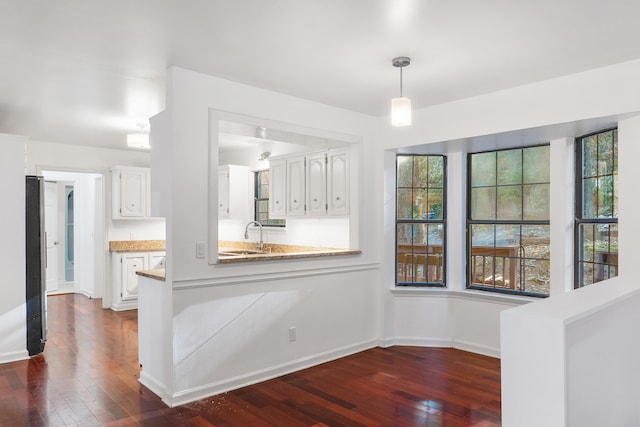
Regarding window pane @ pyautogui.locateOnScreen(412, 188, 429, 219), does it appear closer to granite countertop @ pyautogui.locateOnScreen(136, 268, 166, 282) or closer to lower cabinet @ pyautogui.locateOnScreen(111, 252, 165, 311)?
granite countertop @ pyautogui.locateOnScreen(136, 268, 166, 282)

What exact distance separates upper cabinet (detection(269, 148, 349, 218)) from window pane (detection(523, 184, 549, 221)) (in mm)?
1724

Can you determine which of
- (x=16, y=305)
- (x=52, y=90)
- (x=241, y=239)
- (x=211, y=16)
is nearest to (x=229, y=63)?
(x=211, y=16)

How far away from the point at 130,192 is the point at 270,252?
2333 millimetres

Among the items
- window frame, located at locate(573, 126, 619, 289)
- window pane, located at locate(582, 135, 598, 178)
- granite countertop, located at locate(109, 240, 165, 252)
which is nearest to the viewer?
window pane, located at locate(582, 135, 598, 178)

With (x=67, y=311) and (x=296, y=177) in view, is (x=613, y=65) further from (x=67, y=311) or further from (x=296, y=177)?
(x=67, y=311)

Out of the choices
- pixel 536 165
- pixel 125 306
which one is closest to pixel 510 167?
pixel 536 165

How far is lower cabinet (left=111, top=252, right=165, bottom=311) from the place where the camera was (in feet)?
20.9

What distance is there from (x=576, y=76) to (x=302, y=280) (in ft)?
8.86

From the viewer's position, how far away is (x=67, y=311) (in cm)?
633

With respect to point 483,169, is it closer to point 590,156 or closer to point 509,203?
point 509,203

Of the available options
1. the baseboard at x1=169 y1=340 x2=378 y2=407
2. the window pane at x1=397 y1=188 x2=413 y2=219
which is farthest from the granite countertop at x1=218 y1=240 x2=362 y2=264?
the baseboard at x1=169 y1=340 x2=378 y2=407

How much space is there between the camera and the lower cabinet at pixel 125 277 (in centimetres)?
637

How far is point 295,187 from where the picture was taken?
17.2 ft

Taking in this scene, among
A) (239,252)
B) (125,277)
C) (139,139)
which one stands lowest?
(125,277)
